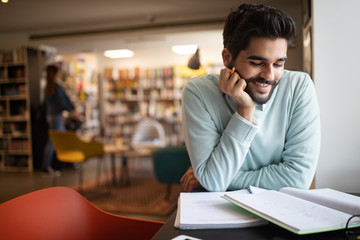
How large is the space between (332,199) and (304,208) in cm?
12

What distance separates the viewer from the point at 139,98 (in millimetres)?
6719

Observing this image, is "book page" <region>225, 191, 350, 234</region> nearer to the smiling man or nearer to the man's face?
the smiling man

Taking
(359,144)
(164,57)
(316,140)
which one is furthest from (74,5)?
(164,57)

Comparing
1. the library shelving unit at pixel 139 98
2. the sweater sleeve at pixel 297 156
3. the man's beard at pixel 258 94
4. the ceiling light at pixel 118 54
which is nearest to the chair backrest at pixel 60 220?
the sweater sleeve at pixel 297 156

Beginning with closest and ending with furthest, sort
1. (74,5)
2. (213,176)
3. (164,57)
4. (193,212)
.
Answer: (193,212)
(213,176)
(74,5)
(164,57)

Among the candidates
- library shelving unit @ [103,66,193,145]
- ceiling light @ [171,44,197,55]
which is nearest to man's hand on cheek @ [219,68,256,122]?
ceiling light @ [171,44,197,55]

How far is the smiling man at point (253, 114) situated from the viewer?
2.70 feet

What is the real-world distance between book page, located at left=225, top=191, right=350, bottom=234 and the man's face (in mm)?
335

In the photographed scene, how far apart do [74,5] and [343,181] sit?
4.91 feet

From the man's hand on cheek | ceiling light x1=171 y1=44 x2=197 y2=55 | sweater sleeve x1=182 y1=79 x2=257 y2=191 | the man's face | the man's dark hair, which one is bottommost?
sweater sleeve x1=182 y1=79 x2=257 y2=191

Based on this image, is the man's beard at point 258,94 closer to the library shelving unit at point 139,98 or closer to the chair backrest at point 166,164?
the chair backrest at point 166,164

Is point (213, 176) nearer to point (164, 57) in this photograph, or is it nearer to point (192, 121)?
point (192, 121)

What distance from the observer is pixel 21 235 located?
0.67 m

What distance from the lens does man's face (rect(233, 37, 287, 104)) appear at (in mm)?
816
